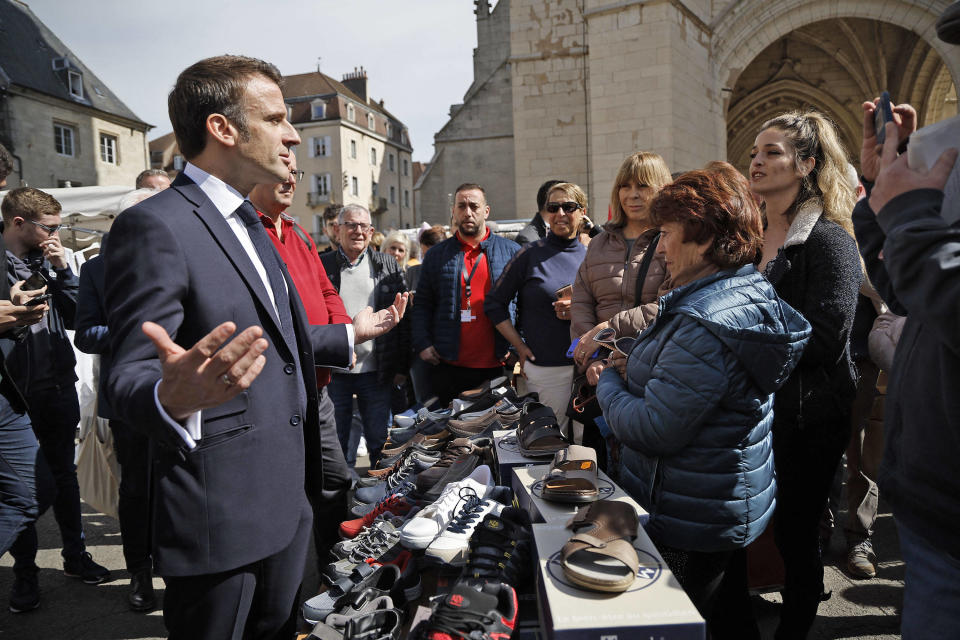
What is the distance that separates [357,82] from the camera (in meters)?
49.7

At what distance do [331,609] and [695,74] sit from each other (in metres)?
13.2

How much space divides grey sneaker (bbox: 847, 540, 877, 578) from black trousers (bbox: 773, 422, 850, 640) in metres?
1.33

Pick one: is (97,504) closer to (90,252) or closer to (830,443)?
(90,252)

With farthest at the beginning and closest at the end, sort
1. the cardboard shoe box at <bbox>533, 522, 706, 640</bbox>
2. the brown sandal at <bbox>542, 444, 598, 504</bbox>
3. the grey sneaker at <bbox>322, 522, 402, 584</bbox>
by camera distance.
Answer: the grey sneaker at <bbox>322, 522, 402, 584</bbox>, the brown sandal at <bbox>542, 444, 598, 504</bbox>, the cardboard shoe box at <bbox>533, 522, 706, 640</bbox>

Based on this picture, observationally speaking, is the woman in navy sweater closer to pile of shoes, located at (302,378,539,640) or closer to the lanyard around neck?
the lanyard around neck

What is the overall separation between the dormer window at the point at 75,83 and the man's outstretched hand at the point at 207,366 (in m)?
30.9

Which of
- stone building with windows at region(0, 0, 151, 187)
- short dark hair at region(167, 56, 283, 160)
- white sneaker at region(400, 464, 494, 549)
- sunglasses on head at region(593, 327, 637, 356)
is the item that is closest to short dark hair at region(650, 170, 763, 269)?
sunglasses on head at region(593, 327, 637, 356)

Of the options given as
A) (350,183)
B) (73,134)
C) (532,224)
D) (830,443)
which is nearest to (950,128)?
(830,443)

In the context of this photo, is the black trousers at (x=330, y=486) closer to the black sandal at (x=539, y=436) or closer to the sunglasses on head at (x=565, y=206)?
the black sandal at (x=539, y=436)

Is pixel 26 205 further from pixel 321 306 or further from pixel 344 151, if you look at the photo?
pixel 344 151

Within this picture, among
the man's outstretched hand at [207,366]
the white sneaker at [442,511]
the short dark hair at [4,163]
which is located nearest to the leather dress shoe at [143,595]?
the white sneaker at [442,511]

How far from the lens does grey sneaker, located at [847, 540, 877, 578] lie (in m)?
3.40

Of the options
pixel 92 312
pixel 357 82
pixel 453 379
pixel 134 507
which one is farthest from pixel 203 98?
pixel 357 82

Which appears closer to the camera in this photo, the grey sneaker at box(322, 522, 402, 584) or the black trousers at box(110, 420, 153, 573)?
the grey sneaker at box(322, 522, 402, 584)
